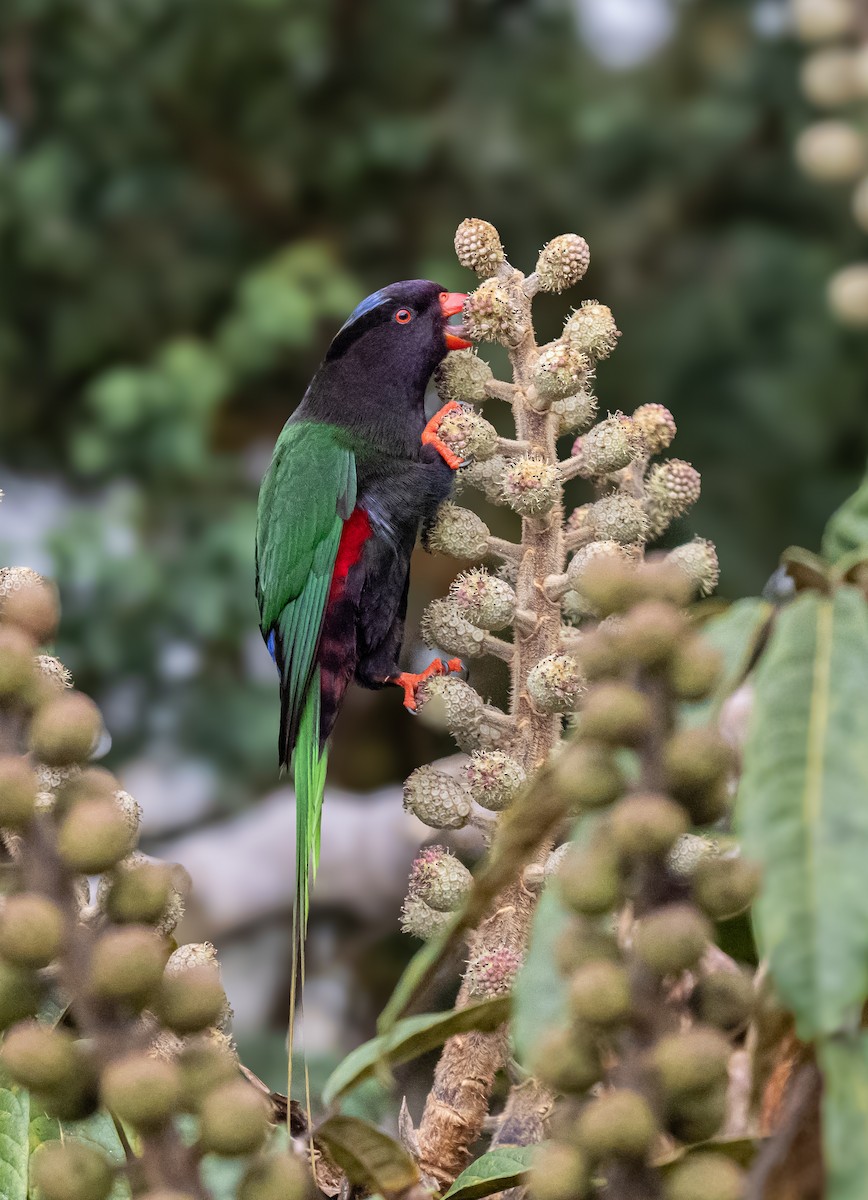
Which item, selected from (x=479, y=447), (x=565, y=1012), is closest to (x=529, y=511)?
(x=479, y=447)

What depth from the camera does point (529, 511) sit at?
1.12ft

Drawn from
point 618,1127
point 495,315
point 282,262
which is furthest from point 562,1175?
point 282,262

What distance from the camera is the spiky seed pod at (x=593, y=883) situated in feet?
0.63

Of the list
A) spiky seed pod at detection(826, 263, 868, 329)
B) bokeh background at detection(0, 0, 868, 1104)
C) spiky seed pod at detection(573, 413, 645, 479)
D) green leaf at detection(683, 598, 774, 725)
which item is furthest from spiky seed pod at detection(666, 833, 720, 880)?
bokeh background at detection(0, 0, 868, 1104)

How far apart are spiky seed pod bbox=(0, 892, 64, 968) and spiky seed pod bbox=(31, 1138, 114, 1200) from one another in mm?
27

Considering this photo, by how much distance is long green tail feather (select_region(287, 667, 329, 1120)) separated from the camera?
408 mm

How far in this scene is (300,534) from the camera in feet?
2.02

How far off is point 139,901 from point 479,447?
187 mm

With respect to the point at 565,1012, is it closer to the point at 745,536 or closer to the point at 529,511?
the point at 529,511

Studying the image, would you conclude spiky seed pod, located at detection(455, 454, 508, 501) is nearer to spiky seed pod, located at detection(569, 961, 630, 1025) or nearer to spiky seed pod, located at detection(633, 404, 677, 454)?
spiky seed pod, located at detection(633, 404, 677, 454)

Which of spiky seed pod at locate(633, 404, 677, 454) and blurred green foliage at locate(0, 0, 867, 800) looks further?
blurred green foliage at locate(0, 0, 867, 800)

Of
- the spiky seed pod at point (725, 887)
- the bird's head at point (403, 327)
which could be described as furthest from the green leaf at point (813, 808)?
the bird's head at point (403, 327)

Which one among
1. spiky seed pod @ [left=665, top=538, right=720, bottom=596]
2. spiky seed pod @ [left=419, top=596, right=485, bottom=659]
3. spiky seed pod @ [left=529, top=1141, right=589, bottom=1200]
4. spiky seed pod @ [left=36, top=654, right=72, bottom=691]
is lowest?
spiky seed pod @ [left=529, top=1141, right=589, bottom=1200]

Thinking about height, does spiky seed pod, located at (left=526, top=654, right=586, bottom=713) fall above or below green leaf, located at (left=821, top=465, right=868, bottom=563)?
below
